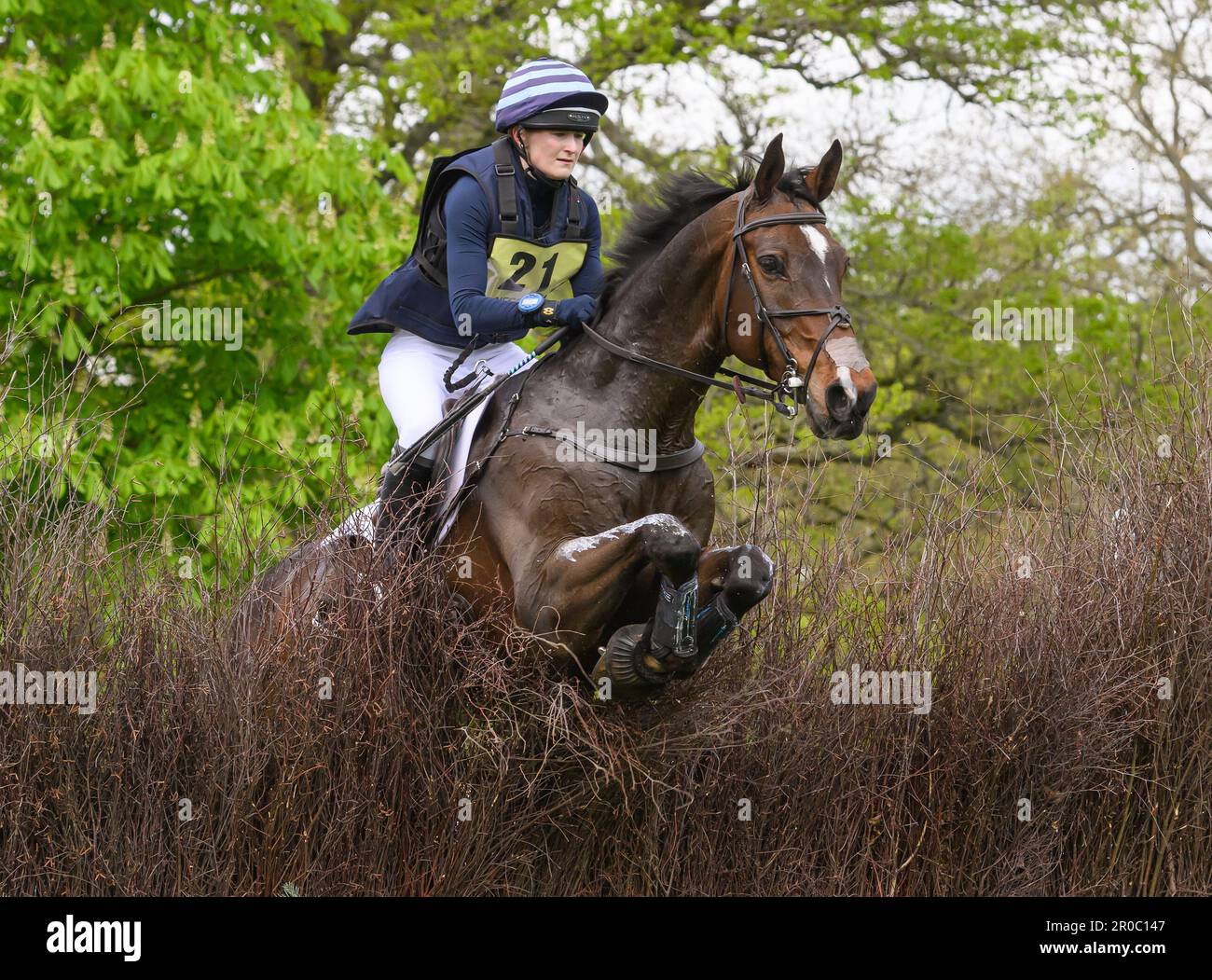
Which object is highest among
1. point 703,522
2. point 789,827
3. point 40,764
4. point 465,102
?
point 465,102

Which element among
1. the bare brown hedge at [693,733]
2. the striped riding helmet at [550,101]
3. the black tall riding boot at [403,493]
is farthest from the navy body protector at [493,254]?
the bare brown hedge at [693,733]

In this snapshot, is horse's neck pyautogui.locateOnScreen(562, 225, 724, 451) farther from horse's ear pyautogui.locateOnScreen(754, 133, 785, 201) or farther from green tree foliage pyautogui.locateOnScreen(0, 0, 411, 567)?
green tree foliage pyautogui.locateOnScreen(0, 0, 411, 567)

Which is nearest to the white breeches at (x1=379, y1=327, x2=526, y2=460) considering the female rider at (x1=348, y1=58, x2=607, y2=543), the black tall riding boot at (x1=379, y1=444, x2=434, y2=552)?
the female rider at (x1=348, y1=58, x2=607, y2=543)

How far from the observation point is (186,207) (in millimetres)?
11516

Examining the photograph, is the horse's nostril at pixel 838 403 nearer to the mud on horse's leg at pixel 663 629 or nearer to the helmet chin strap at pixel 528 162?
the mud on horse's leg at pixel 663 629

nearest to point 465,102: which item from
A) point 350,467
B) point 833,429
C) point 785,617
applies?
point 350,467

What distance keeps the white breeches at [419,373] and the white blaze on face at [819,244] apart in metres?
1.39

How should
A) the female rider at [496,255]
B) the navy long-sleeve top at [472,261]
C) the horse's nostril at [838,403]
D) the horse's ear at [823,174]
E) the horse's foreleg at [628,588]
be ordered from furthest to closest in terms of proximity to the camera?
the female rider at [496,255]
the navy long-sleeve top at [472,261]
the horse's ear at [823,174]
the horse's foreleg at [628,588]
the horse's nostril at [838,403]

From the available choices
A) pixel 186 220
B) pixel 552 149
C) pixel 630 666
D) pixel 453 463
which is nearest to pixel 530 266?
pixel 552 149

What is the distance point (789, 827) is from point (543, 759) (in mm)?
1236

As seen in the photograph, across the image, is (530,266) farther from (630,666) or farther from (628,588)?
(630,666)

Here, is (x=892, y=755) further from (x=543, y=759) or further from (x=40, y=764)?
(x=40, y=764)

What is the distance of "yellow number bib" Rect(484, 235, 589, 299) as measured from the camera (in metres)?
5.39

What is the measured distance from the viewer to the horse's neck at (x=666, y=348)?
16.7 ft
